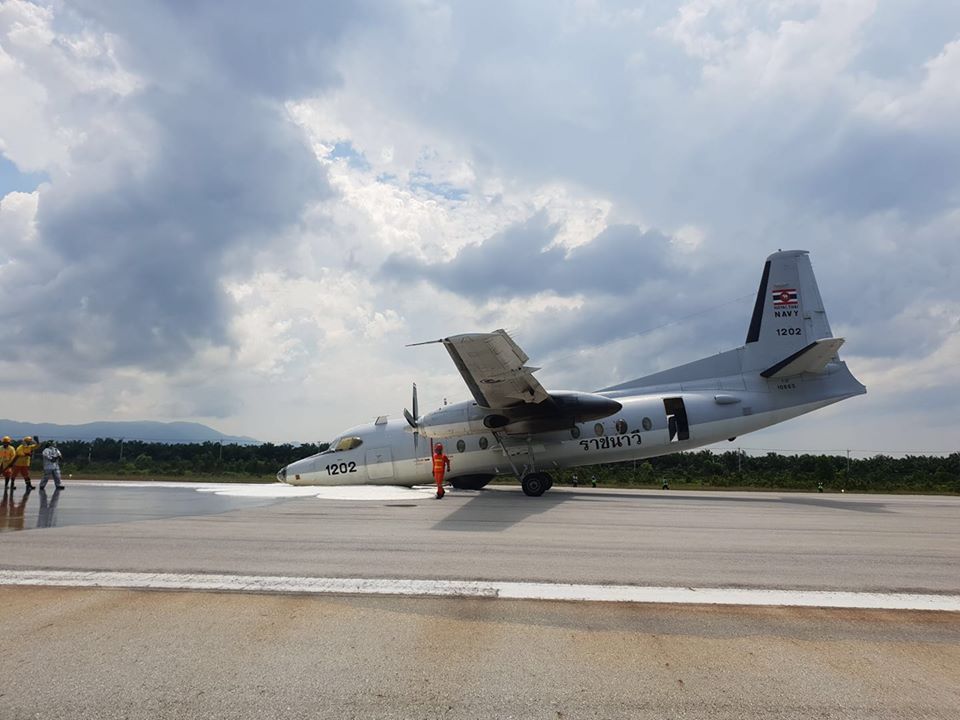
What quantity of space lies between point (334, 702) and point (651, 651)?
2.24 metres

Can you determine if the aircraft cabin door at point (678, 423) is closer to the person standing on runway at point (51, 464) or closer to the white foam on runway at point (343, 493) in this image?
the white foam on runway at point (343, 493)

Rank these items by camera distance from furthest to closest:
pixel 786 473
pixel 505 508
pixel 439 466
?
1. pixel 786 473
2. pixel 439 466
3. pixel 505 508

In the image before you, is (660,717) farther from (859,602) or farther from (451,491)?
A: (451,491)

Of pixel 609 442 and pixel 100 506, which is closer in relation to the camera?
pixel 100 506

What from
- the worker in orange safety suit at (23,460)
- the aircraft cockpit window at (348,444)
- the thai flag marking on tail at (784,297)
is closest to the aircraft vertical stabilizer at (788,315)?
the thai flag marking on tail at (784,297)

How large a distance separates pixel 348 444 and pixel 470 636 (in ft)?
56.2

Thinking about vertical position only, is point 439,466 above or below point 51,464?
below

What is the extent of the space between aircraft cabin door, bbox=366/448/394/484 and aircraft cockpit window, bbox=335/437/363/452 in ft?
2.12

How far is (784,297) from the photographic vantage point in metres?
20.2

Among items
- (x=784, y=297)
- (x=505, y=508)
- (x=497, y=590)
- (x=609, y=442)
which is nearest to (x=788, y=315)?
(x=784, y=297)

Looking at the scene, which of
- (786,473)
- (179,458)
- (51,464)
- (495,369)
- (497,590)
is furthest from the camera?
(179,458)

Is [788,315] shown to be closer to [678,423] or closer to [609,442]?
[678,423]

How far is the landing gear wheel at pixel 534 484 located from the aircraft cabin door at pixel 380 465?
186 inches

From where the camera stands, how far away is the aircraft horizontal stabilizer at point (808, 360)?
1753 centimetres
